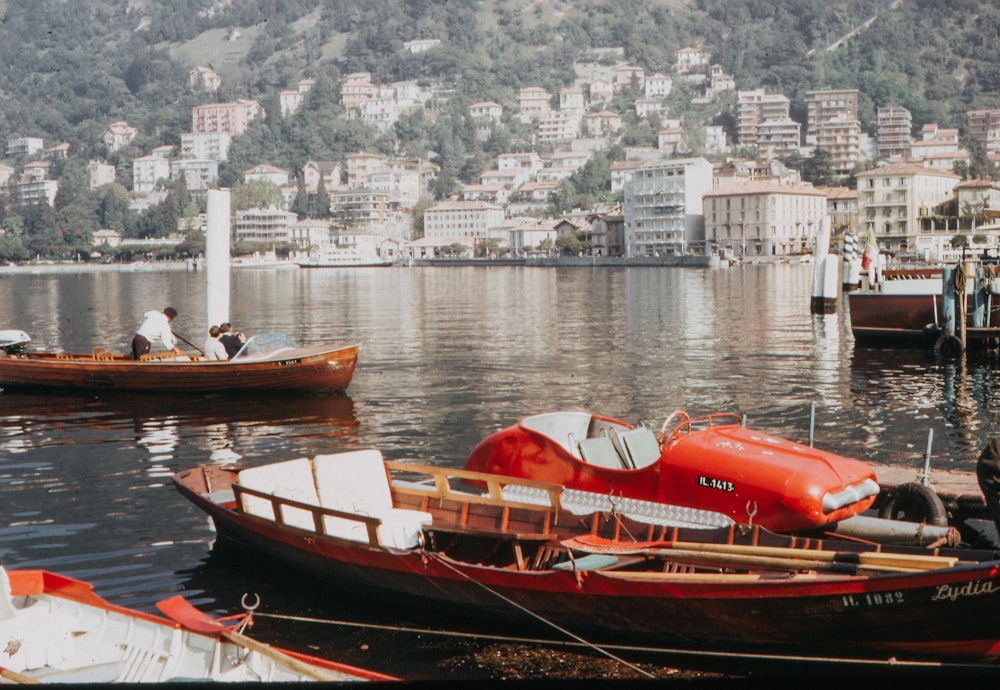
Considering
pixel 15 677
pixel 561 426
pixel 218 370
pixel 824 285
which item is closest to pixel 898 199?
pixel 824 285

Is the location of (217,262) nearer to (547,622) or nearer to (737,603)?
(547,622)

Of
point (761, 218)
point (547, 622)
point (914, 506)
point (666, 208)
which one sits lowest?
point (547, 622)

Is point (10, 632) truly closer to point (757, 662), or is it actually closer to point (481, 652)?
point (481, 652)

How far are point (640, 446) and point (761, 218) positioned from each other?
136 metres

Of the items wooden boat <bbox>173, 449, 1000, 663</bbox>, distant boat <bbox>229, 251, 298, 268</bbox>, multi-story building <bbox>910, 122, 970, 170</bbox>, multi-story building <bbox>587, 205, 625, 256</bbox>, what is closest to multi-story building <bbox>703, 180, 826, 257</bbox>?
multi-story building <bbox>587, 205, 625, 256</bbox>

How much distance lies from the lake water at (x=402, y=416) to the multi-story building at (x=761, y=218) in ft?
311

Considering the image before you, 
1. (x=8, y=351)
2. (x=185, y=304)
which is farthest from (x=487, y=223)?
(x=8, y=351)

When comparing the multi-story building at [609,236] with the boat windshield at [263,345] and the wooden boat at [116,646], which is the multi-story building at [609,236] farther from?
the wooden boat at [116,646]

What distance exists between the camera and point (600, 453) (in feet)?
41.4

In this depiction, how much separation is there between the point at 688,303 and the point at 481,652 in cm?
5382

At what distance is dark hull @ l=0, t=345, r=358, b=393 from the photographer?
24.1 m

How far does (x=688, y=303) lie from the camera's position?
62594mm

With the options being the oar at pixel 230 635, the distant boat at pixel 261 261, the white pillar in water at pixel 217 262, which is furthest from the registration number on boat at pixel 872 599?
the distant boat at pixel 261 261

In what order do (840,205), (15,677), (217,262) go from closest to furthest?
(15,677) < (217,262) < (840,205)
